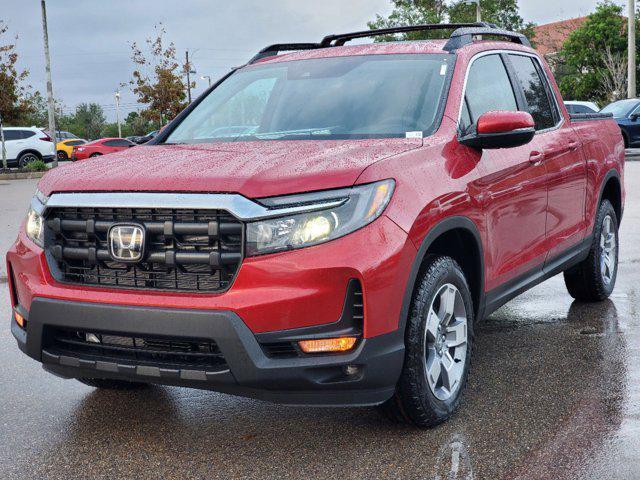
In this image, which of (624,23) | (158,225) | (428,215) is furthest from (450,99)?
(624,23)

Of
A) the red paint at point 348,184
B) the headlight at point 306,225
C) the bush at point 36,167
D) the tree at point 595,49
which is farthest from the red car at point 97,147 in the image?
the headlight at point 306,225

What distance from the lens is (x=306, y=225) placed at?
137 inches

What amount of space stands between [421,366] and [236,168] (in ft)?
3.85

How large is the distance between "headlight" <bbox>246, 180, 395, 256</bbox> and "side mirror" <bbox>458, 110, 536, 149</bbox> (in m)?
1.08

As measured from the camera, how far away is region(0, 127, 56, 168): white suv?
35875mm

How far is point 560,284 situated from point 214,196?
4.88 m

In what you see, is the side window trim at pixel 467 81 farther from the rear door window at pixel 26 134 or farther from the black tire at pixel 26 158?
the rear door window at pixel 26 134

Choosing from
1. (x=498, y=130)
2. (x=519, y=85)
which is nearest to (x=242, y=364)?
(x=498, y=130)

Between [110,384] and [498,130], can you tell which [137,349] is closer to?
[110,384]

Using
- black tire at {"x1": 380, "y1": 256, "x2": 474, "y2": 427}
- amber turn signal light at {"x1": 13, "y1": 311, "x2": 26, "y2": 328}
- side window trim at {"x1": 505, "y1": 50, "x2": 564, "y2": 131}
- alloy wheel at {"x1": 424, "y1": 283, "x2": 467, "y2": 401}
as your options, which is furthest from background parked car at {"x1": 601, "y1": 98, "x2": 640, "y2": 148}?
amber turn signal light at {"x1": 13, "y1": 311, "x2": 26, "y2": 328}

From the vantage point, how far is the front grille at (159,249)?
351 centimetres

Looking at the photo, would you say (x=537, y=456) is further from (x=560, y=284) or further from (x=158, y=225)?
(x=560, y=284)

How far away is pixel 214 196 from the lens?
11.5ft

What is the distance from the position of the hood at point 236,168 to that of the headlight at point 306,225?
49 mm
